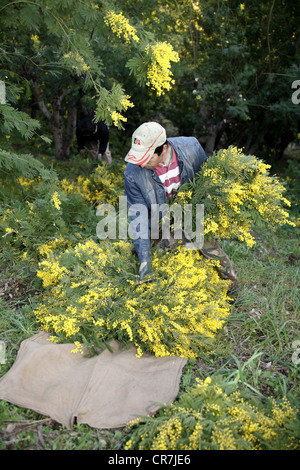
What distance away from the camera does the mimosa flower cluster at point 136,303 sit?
2594 mm

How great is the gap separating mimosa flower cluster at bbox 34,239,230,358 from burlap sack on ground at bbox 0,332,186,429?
0.11 metres

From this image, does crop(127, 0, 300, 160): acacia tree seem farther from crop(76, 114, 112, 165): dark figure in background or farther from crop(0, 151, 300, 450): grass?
crop(0, 151, 300, 450): grass

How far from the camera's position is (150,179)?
285cm

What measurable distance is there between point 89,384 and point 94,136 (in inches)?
203

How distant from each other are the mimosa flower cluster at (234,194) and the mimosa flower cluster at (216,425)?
1189mm

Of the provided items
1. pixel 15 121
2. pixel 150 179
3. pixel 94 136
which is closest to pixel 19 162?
pixel 15 121

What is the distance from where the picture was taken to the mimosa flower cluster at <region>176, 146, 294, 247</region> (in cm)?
284

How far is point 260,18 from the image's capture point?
6379 mm

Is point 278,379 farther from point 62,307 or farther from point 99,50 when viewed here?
point 99,50

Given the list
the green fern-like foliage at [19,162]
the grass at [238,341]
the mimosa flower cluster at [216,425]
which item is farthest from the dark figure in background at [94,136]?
the mimosa flower cluster at [216,425]

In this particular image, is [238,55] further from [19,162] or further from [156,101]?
[19,162]

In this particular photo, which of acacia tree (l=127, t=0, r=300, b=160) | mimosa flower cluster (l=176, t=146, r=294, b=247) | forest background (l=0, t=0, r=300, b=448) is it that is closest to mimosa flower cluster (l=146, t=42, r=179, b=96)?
forest background (l=0, t=0, r=300, b=448)
